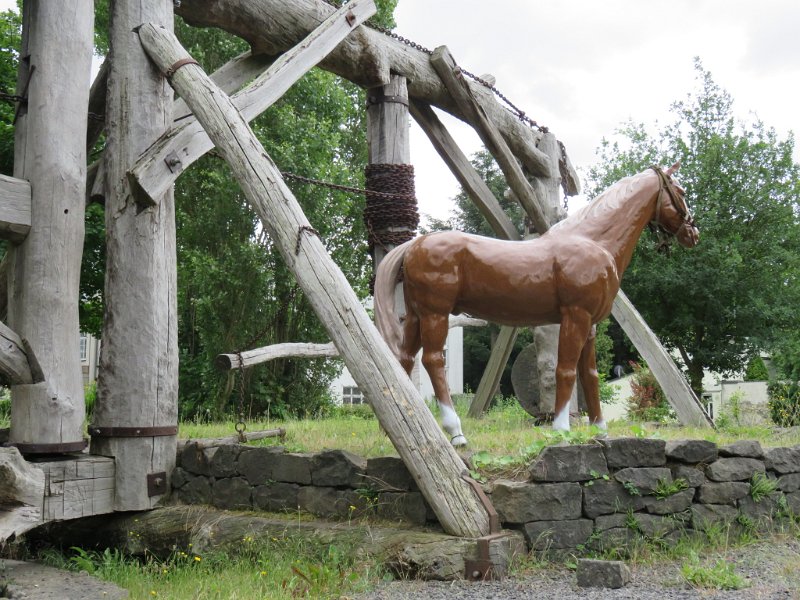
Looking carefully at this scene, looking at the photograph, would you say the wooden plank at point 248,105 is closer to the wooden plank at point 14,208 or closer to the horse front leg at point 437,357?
the wooden plank at point 14,208

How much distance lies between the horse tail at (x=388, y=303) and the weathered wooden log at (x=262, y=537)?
4.22 feet

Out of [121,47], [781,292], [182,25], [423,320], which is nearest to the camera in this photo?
[423,320]

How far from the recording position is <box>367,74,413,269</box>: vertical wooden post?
6891 mm

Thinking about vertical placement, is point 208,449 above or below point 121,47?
below

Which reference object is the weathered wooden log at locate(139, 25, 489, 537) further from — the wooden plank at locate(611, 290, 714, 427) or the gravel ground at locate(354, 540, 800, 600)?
the wooden plank at locate(611, 290, 714, 427)

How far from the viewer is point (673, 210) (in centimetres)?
563

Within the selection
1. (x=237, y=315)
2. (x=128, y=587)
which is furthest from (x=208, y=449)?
(x=237, y=315)

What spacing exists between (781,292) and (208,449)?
19.6m

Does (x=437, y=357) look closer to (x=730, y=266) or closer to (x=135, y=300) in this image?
(x=135, y=300)

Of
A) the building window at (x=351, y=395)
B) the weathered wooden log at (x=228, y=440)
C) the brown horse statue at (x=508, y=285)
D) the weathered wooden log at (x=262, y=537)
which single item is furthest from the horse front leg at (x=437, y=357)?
the building window at (x=351, y=395)

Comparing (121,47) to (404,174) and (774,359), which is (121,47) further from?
(774,359)

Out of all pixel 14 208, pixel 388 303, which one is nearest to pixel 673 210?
pixel 388 303

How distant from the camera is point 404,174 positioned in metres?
6.80

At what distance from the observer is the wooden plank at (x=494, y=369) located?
25.6 ft
